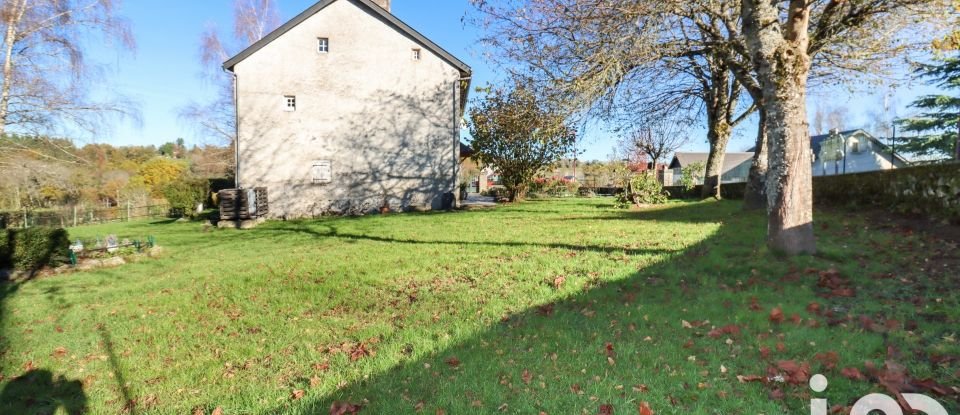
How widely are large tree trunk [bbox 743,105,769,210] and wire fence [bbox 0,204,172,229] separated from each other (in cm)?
2541

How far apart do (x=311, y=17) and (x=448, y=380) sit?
1900cm

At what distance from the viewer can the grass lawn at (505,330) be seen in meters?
3.13

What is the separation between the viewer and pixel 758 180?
12.6 meters

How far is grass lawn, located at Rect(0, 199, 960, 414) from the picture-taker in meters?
3.13

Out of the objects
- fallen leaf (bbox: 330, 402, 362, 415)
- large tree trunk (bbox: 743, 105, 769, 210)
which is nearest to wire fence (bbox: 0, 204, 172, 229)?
fallen leaf (bbox: 330, 402, 362, 415)

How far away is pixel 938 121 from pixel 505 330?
34.4 m

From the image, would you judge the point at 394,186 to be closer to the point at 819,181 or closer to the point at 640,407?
the point at 819,181

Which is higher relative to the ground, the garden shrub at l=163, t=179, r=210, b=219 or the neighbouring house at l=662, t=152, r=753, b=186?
the neighbouring house at l=662, t=152, r=753, b=186

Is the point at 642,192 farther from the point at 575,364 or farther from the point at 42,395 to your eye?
the point at 42,395

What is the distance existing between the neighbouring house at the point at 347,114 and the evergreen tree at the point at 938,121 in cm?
2583

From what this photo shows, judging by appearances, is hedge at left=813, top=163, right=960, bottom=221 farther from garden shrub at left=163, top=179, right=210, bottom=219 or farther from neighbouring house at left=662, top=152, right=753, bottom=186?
neighbouring house at left=662, top=152, right=753, bottom=186

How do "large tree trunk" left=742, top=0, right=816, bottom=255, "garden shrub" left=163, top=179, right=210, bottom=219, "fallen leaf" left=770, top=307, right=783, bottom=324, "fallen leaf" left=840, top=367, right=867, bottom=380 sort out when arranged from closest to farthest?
"fallen leaf" left=840, top=367, right=867, bottom=380, "fallen leaf" left=770, top=307, right=783, bottom=324, "large tree trunk" left=742, top=0, right=816, bottom=255, "garden shrub" left=163, top=179, right=210, bottom=219

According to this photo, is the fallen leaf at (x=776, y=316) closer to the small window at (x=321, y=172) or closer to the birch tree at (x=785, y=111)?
the birch tree at (x=785, y=111)

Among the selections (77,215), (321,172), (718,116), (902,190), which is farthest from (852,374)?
(77,215)
